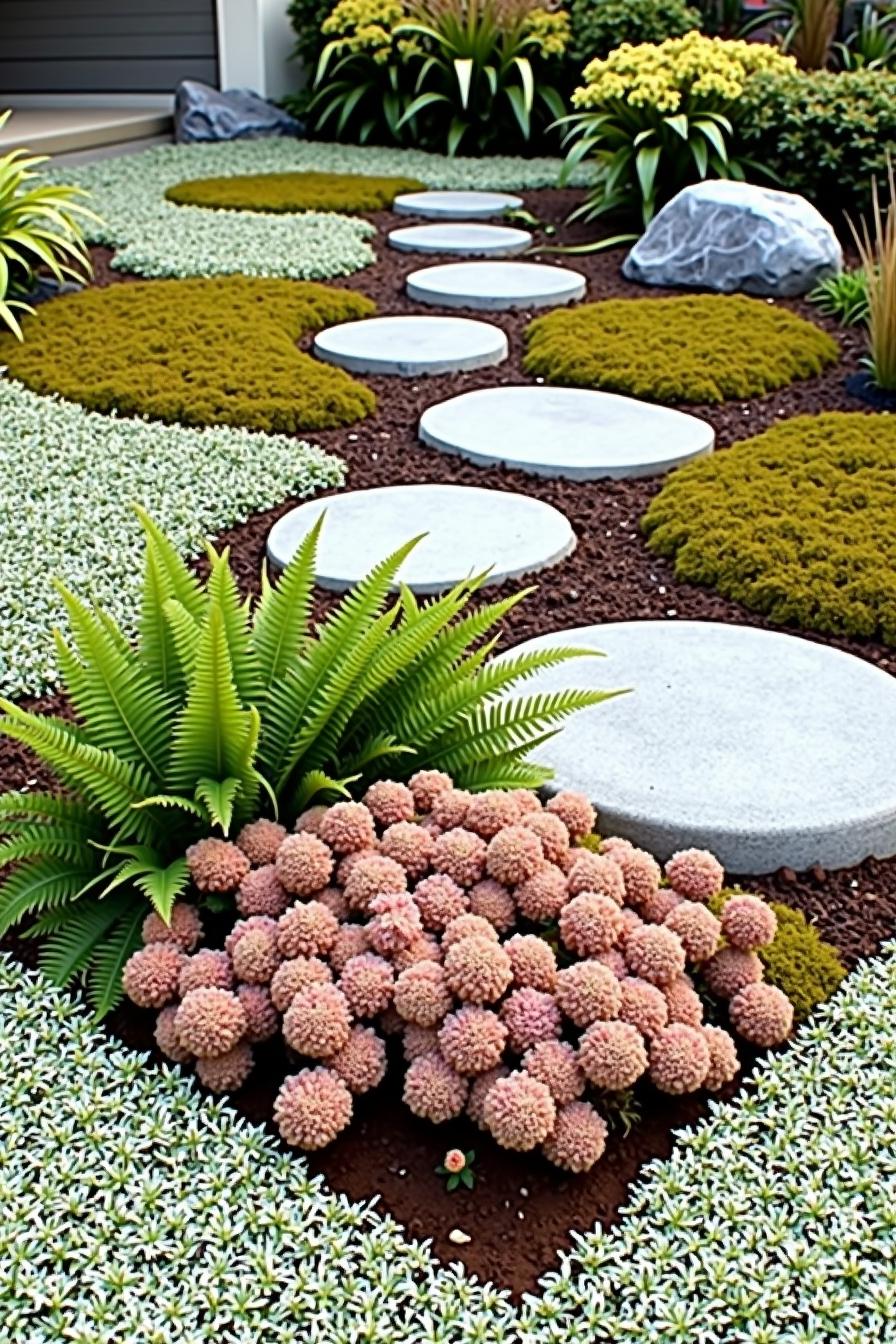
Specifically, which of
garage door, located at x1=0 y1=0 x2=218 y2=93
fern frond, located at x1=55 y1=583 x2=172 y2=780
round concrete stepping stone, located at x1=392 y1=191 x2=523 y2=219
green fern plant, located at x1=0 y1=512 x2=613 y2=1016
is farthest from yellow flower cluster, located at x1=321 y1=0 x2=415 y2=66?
fern frond, located at x1=55 y1=583 x2=172 y2=780

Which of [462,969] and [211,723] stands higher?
[211,723]

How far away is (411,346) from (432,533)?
6.35 ft

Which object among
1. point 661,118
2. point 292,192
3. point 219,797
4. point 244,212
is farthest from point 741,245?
point 219,797

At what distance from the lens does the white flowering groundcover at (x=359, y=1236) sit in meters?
1.75

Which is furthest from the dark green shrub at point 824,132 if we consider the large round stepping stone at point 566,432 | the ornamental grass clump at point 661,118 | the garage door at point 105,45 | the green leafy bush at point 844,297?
the garage door at point 105,45

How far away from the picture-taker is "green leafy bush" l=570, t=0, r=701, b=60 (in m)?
9.60

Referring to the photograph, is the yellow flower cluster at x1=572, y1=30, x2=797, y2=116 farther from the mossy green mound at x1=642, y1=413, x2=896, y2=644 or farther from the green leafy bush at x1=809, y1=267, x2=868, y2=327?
the mossy green mound at x1=642, y1=413, x2=896, y2=644

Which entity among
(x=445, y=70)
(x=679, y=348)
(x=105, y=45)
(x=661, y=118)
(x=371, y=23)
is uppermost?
(x=371, y=23)

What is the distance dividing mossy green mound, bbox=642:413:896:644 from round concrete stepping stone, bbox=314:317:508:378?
52.3 inches

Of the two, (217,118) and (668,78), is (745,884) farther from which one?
(217,118)

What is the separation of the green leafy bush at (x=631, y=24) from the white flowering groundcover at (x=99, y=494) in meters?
6.21

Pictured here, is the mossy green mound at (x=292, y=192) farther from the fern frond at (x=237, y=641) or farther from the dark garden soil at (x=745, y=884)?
the fern frond at (x=237, y=641)

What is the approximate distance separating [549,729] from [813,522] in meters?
1.34

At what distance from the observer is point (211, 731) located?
2193mm
